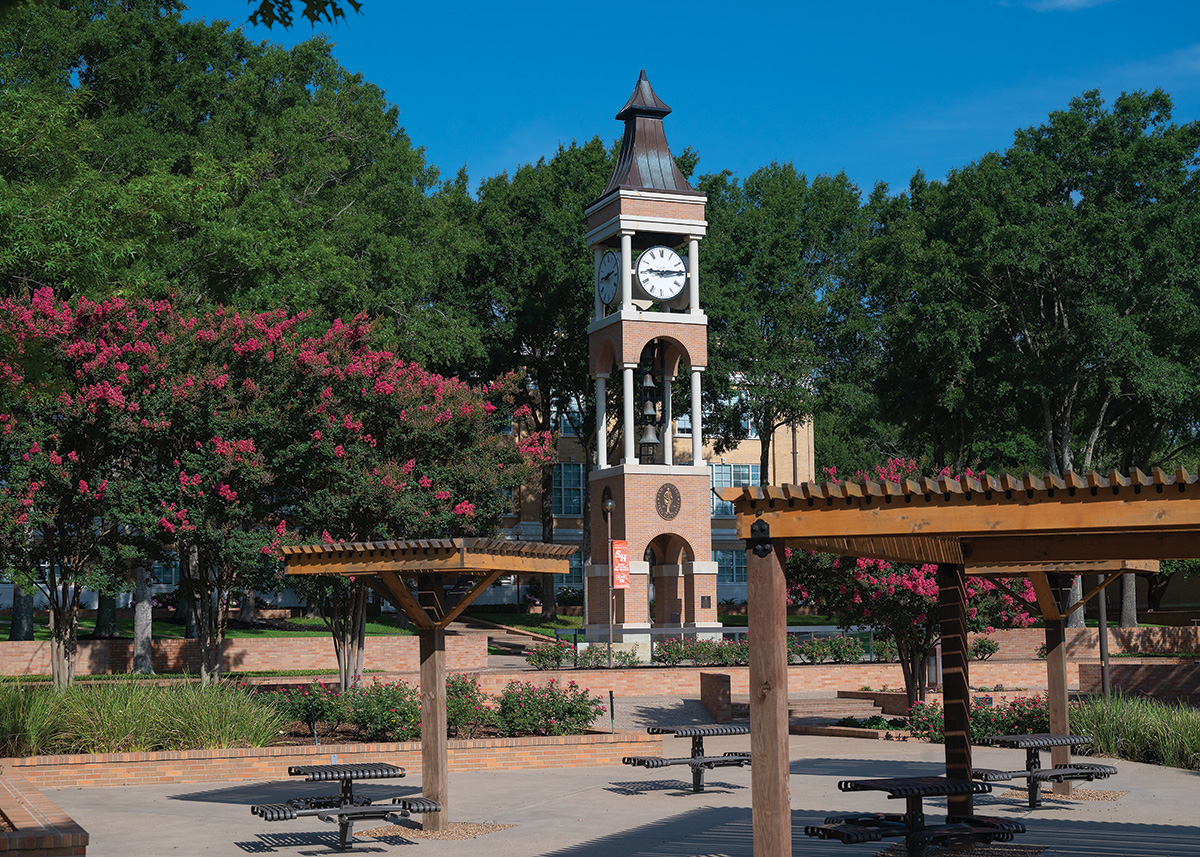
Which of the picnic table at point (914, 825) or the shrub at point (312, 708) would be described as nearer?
the picnic table at point (914, 825)

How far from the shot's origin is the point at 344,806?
11.5 meters

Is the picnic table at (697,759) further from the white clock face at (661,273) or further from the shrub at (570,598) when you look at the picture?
the shrub at (570,598)

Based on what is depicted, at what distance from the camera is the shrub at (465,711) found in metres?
17.5

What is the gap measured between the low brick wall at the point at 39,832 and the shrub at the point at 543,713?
7765 millimetres

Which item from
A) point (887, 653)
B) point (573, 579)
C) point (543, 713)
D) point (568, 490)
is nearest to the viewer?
point (543, 713)

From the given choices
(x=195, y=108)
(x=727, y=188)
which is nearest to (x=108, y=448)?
(x=195, y=108)

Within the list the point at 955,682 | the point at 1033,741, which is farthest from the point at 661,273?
the point at 955,682

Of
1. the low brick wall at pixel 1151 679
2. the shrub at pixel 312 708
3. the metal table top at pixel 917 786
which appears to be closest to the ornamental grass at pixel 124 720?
the shrub at pixel 312 708

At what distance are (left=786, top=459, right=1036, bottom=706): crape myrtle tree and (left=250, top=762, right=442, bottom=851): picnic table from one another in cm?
999

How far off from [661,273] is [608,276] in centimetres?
146

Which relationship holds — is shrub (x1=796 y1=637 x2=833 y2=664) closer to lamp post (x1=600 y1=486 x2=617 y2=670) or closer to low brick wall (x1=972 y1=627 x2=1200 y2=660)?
lamp post (x1=600 y1=486 x2=617 y2=670)

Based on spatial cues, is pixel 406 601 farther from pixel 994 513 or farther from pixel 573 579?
pixel 573 579

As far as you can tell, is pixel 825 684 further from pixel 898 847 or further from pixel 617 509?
pixel 898 847

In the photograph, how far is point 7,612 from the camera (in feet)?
156
